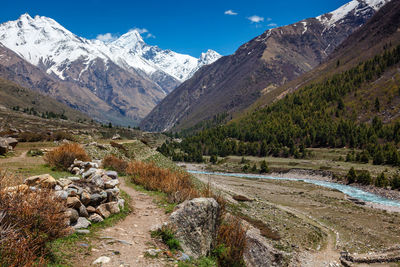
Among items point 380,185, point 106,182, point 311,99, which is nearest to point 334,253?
point 106,182

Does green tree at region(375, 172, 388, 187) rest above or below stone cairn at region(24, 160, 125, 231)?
below

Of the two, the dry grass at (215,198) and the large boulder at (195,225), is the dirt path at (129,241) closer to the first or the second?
the large boulder at (195,225)

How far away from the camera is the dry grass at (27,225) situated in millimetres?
5965

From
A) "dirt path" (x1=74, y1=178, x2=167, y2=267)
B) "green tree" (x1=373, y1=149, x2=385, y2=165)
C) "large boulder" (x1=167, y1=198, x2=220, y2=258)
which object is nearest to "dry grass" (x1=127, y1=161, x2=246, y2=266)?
"large boulder" (x1=167, y1=198, x2=220, y2=258)

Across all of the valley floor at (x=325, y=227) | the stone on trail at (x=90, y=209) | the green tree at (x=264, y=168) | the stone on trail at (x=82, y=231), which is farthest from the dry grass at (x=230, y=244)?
the green tree at (x=264, y=168)

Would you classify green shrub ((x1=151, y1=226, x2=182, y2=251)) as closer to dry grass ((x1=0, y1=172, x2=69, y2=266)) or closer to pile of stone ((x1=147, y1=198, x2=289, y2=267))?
pile of stone ((x1=147, y1=198, x2=289, y2=267))

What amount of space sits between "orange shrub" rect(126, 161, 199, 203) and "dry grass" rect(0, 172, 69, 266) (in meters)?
8.88

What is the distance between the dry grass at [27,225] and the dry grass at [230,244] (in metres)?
6.66

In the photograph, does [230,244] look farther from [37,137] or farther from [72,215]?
[37,137]

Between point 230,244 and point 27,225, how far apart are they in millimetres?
8474

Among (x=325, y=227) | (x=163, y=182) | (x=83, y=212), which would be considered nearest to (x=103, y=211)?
(x=83, y=212)

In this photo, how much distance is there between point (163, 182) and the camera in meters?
19.5

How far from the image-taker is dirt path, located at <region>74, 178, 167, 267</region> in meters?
8.11

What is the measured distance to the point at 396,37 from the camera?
183125 millimetres
